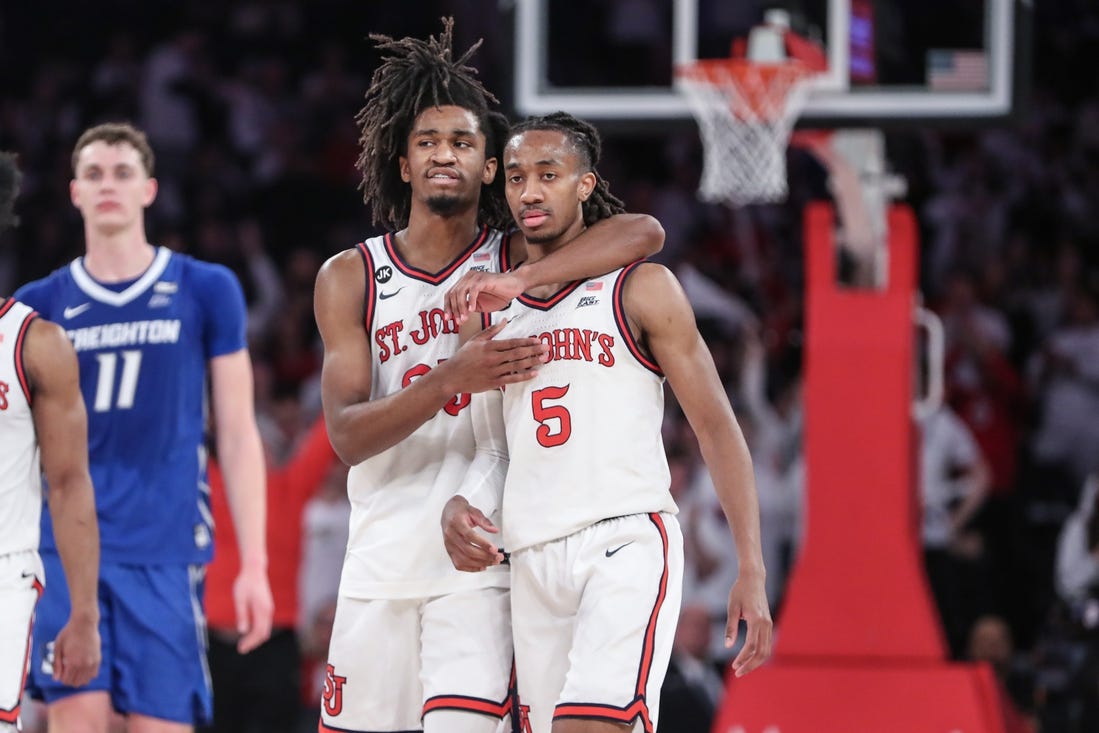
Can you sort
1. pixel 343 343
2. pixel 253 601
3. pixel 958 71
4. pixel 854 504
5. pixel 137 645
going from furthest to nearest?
pixel 854 504 < pixel 958 71 < pixel 253 601 < pixel 137 645 < pixel 343 343

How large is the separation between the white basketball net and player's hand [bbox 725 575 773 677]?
3691 millimetres

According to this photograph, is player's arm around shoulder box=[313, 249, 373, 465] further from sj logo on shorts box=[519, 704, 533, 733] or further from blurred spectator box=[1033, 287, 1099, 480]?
blurred spectator box=[1033, 287, 1099, 480]

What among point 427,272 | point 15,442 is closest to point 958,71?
point 427,272

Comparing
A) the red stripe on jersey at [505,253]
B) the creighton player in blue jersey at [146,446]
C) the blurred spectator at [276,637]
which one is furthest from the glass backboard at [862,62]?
the red stripe on jersey at [505,253]

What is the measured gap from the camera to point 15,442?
4.70m

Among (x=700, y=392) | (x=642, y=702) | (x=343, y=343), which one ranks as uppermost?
(x=343, y=343)

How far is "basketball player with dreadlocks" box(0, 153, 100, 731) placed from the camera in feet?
15.1

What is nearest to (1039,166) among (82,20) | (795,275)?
(795,275)

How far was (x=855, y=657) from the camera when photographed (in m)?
8.20

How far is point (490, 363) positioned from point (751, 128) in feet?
12.3

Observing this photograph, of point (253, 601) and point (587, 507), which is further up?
point (587, 507)

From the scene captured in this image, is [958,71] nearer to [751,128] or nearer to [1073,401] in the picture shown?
[751,128]

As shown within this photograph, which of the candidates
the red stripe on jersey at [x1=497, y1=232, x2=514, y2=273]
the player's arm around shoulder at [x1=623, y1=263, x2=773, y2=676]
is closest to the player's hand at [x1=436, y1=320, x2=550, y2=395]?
the player's arm around shoulder at [x1=623, y1=263, x2=773, y2=676]

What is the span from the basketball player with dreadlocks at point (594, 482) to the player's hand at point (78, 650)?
1.17 meters
